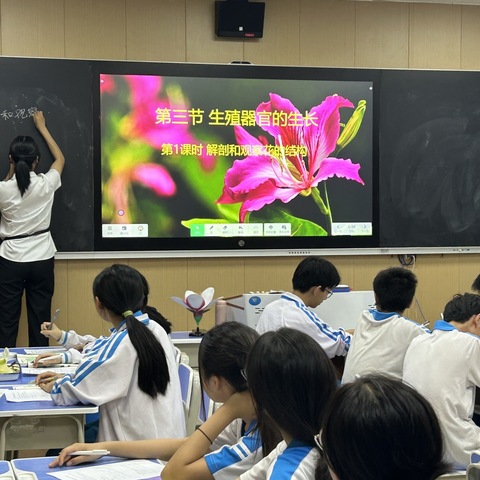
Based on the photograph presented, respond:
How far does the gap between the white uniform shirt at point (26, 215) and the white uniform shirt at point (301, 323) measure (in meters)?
2.16

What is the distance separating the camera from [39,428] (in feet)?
9.71

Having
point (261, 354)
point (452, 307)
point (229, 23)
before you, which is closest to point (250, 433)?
point (261, 354)

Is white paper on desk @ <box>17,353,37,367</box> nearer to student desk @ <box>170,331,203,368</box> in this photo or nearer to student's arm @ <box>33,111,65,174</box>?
student desk @ <box>170,331,203,368</box>

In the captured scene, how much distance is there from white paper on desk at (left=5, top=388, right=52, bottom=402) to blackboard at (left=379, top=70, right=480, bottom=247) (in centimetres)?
358

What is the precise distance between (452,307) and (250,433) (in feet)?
5.43

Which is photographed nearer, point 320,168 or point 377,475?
point 377,475

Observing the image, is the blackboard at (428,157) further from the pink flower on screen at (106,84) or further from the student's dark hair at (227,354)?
the student's dark hair at (227,354)

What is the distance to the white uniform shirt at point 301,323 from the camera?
3.86m

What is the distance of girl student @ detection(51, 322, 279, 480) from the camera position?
196 cm

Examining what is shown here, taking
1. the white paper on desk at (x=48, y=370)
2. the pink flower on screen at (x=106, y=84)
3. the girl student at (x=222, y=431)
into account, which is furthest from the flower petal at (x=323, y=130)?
the girl student at (x=222, y=431)

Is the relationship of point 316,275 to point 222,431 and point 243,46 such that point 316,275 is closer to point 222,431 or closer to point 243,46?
point 222,431

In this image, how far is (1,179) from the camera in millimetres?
5559

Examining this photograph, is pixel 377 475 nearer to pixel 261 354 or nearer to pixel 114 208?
pixel 261 354

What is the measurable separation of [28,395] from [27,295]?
2593mm
